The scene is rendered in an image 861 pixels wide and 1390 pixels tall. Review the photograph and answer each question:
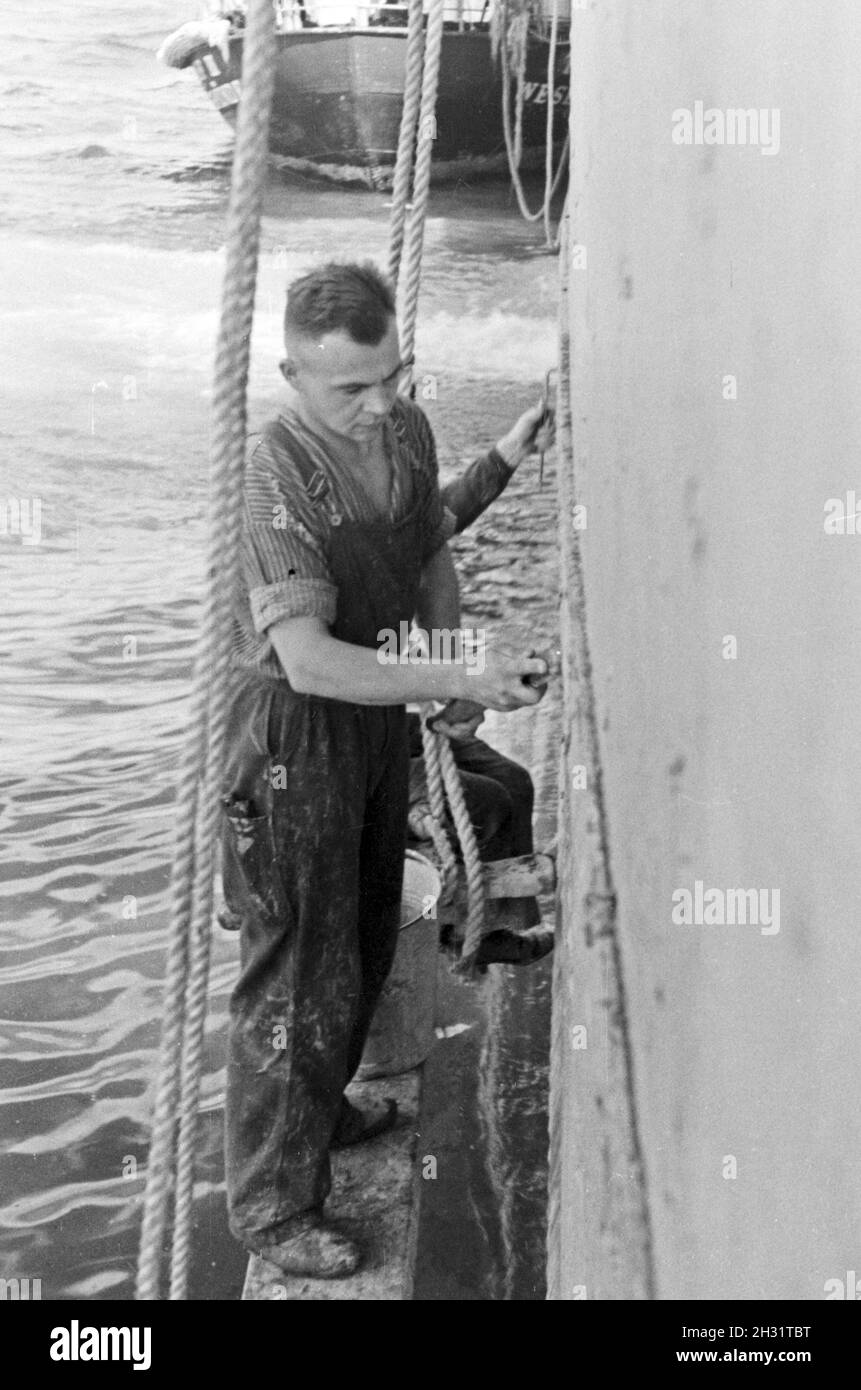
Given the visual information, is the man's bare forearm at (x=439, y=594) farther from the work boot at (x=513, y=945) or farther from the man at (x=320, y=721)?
the work boot at (x=513, y=945)

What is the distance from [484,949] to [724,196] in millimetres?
1845

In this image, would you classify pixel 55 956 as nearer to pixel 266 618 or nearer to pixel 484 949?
pixel 484 949

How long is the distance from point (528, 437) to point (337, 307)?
104cm

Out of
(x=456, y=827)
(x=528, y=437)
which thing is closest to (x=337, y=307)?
(x=528, y=437)

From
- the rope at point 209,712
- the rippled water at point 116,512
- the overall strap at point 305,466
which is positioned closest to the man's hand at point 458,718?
the overall strap at point 305,466

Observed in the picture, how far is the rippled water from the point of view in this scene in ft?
10.6

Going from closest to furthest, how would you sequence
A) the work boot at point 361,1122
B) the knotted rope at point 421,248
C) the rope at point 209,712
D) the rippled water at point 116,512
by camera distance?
the rope at point 209,712
the knotted rope at point 421,248
the work boot at point 361,1122
the rippled water at point 116,512

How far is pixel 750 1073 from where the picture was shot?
984 millimetres

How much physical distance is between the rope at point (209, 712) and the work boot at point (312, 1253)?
66cm

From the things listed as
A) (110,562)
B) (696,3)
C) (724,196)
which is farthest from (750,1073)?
(110,562)

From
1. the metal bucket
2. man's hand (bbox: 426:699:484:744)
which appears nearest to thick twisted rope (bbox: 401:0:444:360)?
man's hand (bbox: 426:699:484:744)

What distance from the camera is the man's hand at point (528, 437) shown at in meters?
2.69

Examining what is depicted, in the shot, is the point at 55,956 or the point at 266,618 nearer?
the point at 266,618

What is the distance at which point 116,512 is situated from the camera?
8773 millimetres
